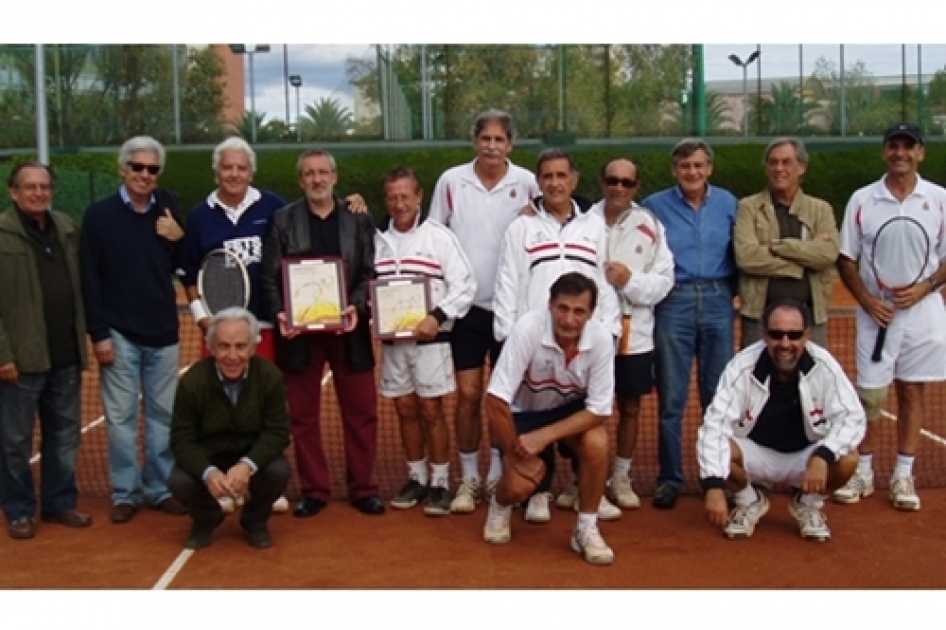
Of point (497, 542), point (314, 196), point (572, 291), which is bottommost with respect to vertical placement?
point (497, 542)

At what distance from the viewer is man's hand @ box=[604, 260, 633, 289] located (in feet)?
19.4

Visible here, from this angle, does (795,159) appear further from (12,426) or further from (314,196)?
(12,426)

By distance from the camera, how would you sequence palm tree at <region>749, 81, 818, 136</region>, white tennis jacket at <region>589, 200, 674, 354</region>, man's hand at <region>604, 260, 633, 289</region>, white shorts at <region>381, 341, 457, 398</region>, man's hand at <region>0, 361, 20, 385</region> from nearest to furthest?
man's hand at <region>0, 361, 20, 385</region> → man's hand at <region>604, 260, 633, 289</region> → white tennis jacket at <region>589, 200, 674, 354</region> → white shorts at <region>381, 341, 457, 398</region> → palm tree at <region>749, 81, 818, 136</region>

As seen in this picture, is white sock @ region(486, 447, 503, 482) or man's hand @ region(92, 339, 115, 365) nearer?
man's hand @ region(92, 339, 115, 365)

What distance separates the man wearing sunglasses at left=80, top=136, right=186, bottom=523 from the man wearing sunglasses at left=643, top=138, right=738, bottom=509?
244 cm

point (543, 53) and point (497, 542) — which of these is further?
point (543, 53)

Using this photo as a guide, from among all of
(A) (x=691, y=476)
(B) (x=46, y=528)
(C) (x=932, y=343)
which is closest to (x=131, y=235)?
(B) (x=46, y=528)

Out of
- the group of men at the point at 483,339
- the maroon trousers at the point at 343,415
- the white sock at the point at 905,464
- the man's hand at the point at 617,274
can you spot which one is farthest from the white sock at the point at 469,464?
the white sock at the point at 905,464

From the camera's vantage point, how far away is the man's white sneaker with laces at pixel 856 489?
6.34 meters

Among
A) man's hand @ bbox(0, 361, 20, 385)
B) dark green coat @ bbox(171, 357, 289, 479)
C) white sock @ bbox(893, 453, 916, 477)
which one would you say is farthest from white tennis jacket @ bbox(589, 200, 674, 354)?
man's hand @ bbox(0, 361, 20, 385)

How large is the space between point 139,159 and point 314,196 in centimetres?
86

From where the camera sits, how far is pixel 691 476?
7137mm

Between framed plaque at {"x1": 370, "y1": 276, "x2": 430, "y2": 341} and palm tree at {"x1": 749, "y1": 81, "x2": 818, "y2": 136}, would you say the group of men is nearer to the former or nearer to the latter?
framed plaque at {"x1": 370, "y1": 276, "x2": 430, "y2": 341}

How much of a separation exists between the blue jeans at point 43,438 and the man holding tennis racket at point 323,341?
1.04 meters
